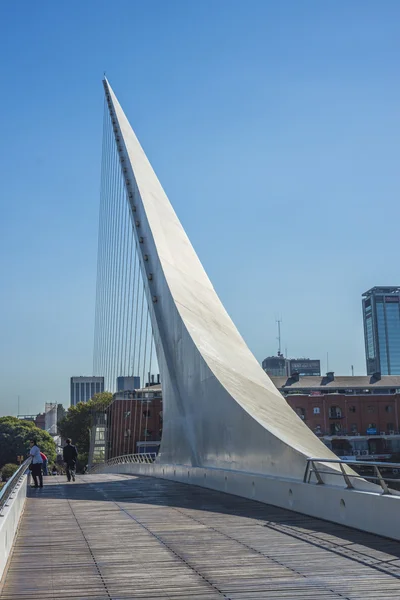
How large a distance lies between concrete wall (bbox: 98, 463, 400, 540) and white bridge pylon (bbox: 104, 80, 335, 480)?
33 centimetres

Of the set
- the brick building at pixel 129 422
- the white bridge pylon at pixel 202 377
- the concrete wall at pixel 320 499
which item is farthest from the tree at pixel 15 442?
the concrete wall at pixel 320 499

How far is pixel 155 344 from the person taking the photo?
789 inches

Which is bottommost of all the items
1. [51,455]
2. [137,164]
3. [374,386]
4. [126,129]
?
[51,455]

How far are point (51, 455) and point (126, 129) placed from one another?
65.8 metres

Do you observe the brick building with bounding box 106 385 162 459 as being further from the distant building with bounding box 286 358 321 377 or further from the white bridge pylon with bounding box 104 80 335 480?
the distant building with bounding box 286 358 321 377

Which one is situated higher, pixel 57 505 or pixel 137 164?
pixel 137 164

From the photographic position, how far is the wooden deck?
185 inches

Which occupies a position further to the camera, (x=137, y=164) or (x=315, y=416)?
(x=315, y=416)

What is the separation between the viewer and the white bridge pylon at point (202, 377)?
1151cm

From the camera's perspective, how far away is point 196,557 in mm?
5938

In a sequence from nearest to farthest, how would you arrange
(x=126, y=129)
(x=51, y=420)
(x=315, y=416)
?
(x=126, y=129) → (x=315, y=416) → (x=51, y=420)

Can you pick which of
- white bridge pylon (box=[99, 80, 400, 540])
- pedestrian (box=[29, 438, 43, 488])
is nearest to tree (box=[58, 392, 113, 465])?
white bridge pylon (box=[99, 80, 400, 540])

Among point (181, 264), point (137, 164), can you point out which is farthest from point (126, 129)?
point (181, 264)

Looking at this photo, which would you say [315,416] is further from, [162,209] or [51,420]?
[51,420]
